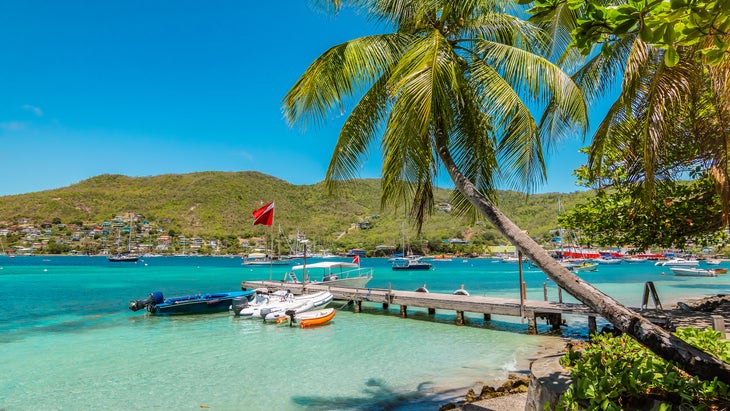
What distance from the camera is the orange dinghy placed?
1713 cm

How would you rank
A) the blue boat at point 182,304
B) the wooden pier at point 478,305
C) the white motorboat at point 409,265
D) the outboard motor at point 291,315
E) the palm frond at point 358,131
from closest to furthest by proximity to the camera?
the palm frond at point 358,131 → the wooden pier at point 478,305 → the outboard motor at point 291,315 → the blue boat at point 182,304 → the white motorboat at point 409,265

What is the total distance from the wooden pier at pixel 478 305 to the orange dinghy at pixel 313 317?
3.81 m

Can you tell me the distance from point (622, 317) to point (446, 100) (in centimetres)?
283

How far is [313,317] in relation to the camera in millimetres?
17406

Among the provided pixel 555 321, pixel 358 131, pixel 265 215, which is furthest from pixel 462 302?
pixel 358 131

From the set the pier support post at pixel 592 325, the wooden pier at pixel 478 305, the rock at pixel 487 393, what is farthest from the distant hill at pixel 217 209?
the rock at pixel 487 393

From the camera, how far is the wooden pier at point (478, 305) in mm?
15508


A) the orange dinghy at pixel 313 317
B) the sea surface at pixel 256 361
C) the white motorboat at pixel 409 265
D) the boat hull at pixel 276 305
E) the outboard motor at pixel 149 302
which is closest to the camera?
the sea surface at pixel 256 361

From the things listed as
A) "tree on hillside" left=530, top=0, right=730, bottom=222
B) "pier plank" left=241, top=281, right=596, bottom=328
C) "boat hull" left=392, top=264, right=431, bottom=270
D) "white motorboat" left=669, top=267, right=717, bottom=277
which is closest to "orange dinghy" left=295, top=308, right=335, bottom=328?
"pier plank" left=241, top=281, right=596, bottom=328

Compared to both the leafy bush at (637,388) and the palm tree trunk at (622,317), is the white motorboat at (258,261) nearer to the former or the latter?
the palm tree trunk at (622,317)

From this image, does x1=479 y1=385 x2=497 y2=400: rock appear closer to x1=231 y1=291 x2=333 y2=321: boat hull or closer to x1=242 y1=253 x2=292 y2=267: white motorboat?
x1=231 y1=291 x2=333 y2=321: boat hull

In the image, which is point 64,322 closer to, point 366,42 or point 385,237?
point 366,42

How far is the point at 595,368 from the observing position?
3.80 metres

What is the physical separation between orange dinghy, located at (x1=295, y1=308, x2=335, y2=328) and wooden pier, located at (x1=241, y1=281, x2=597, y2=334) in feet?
12.5
